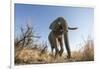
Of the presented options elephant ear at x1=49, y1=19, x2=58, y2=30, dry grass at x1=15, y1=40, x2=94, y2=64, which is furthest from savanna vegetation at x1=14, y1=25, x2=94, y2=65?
elephant ear at x1=49, y1=19, x2=58, y2=30

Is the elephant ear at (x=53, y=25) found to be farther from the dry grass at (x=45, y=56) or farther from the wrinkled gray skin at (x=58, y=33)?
the dry grass at (x=45, y=56)

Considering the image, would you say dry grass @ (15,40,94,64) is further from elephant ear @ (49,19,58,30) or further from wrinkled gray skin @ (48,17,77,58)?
elephant ear @ (49,19,58,30)

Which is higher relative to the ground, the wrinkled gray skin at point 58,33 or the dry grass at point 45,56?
the wrinkled gray skin at point 58,33

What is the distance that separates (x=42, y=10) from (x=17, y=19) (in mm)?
340

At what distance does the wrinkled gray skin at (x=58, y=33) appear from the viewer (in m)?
2.75

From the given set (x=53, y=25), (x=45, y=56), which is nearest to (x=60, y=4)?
(x=53, y=25)

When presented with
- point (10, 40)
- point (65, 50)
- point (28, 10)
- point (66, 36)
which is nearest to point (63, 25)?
point (66, 36)

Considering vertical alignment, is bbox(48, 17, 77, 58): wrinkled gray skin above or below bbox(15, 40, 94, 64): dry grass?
above

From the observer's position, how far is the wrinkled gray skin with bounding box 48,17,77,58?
2.75m

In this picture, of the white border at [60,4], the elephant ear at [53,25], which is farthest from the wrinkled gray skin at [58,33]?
the white border at [60,4]

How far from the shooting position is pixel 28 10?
2656 millimetres

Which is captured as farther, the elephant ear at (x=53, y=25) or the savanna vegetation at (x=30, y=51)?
the elephant ear at (x=53, y=25)

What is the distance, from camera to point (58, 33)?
279 centimetres

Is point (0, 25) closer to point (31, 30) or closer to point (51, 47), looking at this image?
point (31, 30)
